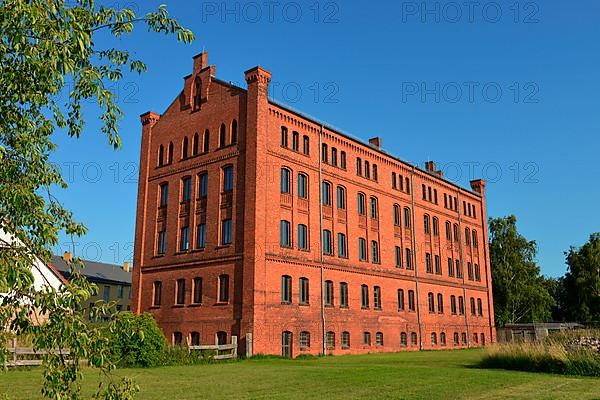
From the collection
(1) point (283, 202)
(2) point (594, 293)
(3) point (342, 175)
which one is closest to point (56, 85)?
(1) point (283, 202)

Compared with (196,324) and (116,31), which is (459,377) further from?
(196,324)

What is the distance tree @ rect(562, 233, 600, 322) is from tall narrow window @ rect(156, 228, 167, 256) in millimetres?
49116

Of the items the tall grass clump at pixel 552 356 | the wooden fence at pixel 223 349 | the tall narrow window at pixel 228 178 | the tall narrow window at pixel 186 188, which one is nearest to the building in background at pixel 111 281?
the tall narrow window at pixel 186 188

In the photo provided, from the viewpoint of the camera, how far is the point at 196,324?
95.9ft

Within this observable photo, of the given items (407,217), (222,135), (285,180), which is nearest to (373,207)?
(407,217)

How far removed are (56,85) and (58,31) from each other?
563mm

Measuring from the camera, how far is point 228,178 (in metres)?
30.1

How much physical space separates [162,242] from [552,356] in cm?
2280

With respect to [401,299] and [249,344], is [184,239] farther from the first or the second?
[401,299]

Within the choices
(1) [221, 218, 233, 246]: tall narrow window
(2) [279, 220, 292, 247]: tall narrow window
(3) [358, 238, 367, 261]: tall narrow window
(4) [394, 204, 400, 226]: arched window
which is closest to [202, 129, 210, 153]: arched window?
(1) [221, 218, 233, 246]: tall narrow window

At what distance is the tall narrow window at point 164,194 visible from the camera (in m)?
33.4

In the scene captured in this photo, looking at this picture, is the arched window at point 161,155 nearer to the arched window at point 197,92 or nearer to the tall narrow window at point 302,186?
the arched window at point 197,92

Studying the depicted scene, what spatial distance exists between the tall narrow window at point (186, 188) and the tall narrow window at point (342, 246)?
9694mm

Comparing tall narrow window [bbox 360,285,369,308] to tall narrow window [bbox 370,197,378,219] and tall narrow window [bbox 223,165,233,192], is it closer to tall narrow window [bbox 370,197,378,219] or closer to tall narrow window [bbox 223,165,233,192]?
tall narrow window [bbox 370,197,378,219]
